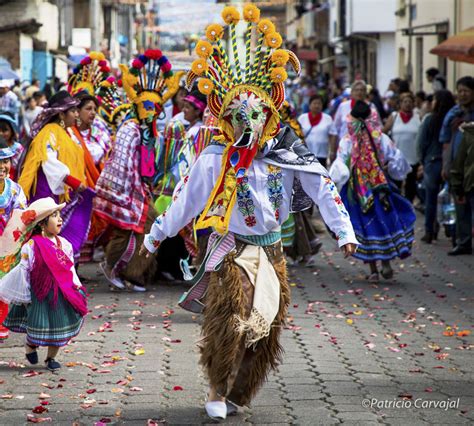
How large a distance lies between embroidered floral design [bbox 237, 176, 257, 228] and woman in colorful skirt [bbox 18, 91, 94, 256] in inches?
165

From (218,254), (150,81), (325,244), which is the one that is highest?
(150,81)

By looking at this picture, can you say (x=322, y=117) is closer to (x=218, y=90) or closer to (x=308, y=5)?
(x=218, y=90)

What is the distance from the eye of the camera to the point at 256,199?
22.0 ft

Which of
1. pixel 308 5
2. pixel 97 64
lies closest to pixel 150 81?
pixel 97 64

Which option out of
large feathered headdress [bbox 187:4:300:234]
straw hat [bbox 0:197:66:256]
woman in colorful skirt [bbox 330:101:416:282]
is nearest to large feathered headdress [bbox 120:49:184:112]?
woman in colorful skirt [bbox 330:101:416:282]

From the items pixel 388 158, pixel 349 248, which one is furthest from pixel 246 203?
pixel 388 158

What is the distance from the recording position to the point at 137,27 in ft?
305

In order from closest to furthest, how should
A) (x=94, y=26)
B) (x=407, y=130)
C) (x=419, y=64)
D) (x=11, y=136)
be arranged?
(x=11, y=136) < (x=407, y=130) < (x=419, y=64) < (x=94, y=26)

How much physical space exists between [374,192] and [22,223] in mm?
4892

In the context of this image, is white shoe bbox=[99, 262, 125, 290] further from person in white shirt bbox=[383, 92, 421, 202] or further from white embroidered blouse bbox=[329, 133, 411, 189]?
person in white shirt bbox=[383, 92, 421, 202]

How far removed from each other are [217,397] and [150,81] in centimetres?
561

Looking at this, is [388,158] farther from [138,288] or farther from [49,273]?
[49,273]

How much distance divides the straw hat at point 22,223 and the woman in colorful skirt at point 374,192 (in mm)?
4395

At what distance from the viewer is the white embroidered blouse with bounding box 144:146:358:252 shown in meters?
6.72
